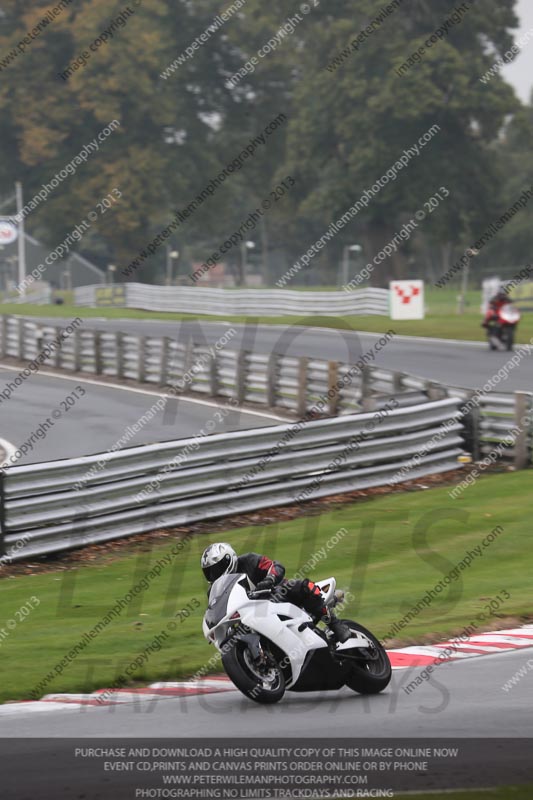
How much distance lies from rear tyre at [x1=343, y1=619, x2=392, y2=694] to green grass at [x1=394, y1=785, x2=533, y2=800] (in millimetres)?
1970

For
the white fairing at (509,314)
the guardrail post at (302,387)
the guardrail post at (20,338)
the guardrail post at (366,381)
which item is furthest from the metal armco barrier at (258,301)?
the guardrail post at (366,381)

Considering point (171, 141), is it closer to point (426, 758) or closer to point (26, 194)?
point (26, 194)

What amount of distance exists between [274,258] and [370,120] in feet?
301

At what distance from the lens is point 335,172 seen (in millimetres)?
67938

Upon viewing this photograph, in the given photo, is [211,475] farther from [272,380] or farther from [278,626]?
[272,380]

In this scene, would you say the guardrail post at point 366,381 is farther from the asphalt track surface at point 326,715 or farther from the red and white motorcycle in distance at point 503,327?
the asphalt track surface at point 326,715

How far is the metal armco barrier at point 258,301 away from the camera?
45.9 meters

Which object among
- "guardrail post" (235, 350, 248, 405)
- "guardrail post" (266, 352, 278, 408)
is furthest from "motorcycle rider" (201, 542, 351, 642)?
"guardrail post" (235, 350, 248, 405)

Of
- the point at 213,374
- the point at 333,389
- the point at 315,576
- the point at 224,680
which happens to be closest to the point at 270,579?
the point at 224,680

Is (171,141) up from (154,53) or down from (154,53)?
down

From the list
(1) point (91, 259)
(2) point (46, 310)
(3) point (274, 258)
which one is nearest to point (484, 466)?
(2) point (46, 310)

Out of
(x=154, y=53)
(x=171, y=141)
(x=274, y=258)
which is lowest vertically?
(x=274, y=258)

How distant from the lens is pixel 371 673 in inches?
306

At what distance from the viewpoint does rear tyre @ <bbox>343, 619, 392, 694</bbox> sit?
773 cm
